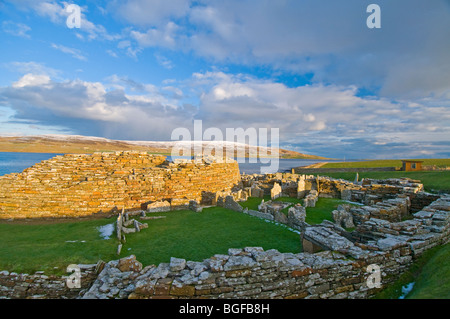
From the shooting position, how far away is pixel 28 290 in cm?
562

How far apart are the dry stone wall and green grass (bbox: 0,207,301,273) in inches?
51.0

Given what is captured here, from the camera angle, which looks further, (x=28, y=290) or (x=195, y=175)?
(x=195, y=175)

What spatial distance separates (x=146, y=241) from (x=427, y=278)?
26.8 feet

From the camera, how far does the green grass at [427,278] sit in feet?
13.9

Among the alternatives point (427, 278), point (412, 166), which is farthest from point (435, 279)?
point (412, 166)

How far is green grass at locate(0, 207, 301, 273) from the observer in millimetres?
6285

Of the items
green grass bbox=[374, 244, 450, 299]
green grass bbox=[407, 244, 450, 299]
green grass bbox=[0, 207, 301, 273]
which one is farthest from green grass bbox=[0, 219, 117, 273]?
green grass bbox=[407, 244, 450, 299]

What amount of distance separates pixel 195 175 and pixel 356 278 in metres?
11.3

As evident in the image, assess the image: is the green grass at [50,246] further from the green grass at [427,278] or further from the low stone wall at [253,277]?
the green grass at [427,278]

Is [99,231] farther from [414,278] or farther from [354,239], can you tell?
[414,278]

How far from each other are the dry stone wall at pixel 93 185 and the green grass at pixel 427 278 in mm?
10130

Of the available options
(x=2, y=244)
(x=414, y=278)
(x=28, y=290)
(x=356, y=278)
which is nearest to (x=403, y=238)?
(x=414, y=278)

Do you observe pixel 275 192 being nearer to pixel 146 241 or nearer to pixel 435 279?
pixel 146 241

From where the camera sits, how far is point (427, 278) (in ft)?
16.6
